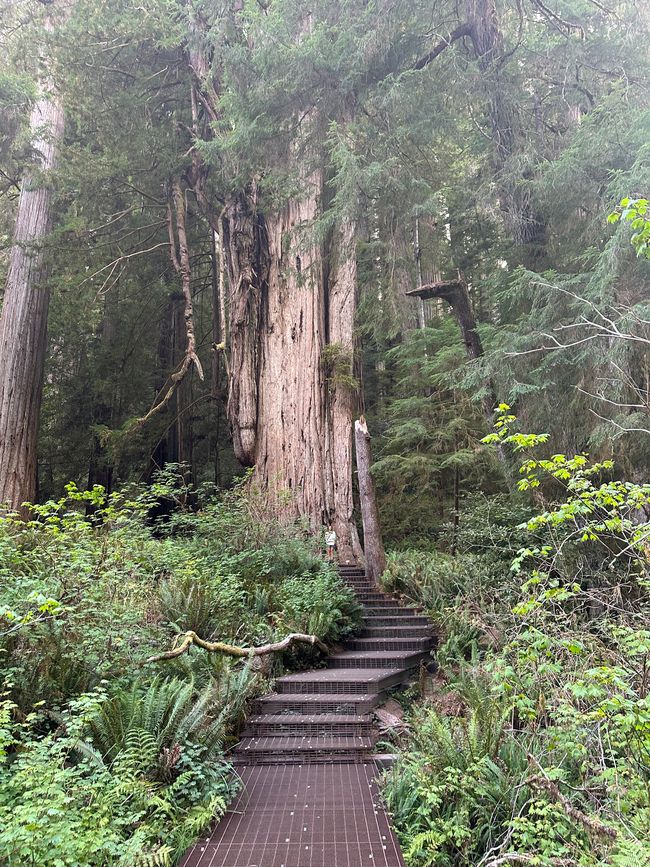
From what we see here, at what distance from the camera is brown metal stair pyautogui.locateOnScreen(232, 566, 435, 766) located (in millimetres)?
4988

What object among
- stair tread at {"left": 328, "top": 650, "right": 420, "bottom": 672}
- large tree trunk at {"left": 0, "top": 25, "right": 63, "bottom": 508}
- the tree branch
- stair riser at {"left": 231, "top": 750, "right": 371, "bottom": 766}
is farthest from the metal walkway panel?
Result: the tree branch

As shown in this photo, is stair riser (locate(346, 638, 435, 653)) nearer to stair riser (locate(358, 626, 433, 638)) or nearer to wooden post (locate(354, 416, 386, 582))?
stair riser (locate(358, 626, 433, 638))

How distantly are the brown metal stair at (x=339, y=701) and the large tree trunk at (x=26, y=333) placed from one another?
7.73 m

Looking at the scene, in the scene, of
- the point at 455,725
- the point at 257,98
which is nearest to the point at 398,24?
the point at 257,98

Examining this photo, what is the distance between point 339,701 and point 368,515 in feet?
16.5

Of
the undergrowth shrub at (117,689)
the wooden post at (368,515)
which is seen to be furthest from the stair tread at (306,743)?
the wooden post at (368,515)

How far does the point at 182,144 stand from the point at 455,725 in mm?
14099

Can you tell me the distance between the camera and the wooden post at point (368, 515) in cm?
1057

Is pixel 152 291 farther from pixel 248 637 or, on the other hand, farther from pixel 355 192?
pixel 248 637

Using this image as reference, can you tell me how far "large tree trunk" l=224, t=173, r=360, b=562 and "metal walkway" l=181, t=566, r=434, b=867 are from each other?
4068 mm

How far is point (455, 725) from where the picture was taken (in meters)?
4.64

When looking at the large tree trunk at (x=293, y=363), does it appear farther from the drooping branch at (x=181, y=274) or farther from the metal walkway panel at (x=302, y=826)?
the metal walkway panel at (x=302, y=826)

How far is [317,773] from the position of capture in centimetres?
470

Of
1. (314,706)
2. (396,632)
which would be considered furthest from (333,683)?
(396,632)
